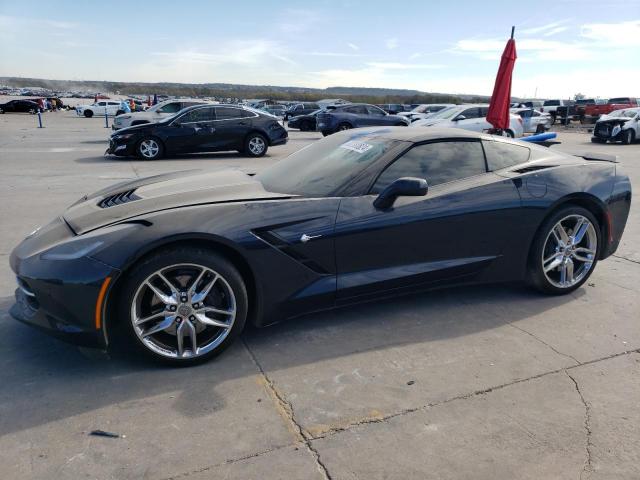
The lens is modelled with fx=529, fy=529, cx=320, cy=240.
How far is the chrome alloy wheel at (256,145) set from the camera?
1396 centimetres

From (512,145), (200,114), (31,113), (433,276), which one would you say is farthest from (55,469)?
(31,113)

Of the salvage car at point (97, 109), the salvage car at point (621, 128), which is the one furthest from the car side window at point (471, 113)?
the salvage car at point (97, 109)

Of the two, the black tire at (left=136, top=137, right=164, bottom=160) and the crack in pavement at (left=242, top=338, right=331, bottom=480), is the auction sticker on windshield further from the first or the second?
the black tire at (left=136, top=137, right=164, bottom=160)

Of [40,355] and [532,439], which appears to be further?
[40,355]

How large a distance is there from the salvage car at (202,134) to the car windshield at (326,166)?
9.57 m

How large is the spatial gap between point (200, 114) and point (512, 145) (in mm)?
10574

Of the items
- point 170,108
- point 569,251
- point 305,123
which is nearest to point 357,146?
point 569,251

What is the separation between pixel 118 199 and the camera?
3635 mm

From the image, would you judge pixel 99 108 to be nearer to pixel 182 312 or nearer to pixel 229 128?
pixel 229 128

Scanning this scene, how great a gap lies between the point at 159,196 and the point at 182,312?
2.92 feet

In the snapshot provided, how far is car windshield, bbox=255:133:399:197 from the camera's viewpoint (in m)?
3.59

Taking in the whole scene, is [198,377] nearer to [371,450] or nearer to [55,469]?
[55,469]

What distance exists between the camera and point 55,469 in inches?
87.6

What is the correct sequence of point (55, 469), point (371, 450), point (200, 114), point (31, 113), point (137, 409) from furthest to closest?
point (31, 113) < point (200, 114) < point (137, 409) < point (371, 450) < point (55, 469)
